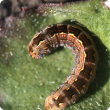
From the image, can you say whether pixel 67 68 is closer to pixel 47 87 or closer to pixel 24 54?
pixel 47 87

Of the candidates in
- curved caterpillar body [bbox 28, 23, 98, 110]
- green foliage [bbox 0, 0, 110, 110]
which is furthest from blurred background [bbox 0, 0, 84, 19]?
curved caterpillar body [bbox 28, 23, 98, 110]

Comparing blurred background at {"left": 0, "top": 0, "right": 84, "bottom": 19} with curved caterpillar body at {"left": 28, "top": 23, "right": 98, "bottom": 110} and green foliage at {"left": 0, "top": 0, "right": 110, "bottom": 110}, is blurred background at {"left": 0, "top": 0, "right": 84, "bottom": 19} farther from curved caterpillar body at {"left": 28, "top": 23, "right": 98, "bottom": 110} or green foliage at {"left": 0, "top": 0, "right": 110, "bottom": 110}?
curved caterpillar body at {"left": 28, "top": 23, "right": 98, "bottom": 110}

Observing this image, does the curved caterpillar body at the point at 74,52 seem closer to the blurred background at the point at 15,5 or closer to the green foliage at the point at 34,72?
the green foliage at the point at 34,72

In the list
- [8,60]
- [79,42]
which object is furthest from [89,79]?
[8,60]

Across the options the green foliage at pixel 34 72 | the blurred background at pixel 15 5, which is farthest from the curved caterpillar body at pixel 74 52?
the blurred background at pixel 15 5

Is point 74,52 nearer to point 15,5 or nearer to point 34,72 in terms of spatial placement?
point 34,72

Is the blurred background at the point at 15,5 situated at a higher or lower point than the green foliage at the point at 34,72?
higher
